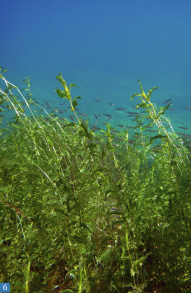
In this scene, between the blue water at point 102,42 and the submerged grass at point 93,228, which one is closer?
the submerged grass at point 93,228

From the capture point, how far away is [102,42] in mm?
102938

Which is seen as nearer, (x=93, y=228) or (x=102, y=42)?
(x=93, y=228)

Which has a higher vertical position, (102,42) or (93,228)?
(102,42)

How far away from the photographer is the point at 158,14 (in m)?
91.2

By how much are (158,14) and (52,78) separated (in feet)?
171

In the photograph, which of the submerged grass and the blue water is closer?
the submerged grass

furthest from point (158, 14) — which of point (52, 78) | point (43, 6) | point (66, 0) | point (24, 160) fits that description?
point (24, 160)

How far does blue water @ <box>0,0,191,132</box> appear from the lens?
8800 centimetres

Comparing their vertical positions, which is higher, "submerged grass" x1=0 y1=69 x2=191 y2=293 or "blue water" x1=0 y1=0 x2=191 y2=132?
"blue water" x1=0 y1=0 x2=191 y2=132

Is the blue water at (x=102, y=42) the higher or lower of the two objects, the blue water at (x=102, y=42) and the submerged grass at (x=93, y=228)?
the higher

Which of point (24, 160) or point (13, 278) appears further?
point (24, 160)

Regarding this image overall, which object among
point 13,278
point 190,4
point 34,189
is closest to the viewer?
point 13,278

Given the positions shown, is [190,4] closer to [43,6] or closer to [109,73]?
[109,73]

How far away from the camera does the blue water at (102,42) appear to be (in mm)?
88000
